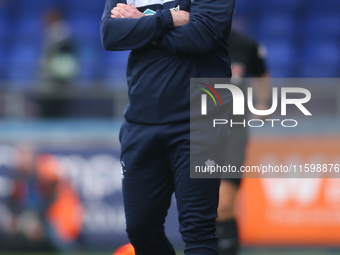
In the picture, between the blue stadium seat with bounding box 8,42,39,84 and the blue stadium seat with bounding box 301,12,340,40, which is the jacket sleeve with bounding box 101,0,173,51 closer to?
the blue stadium seat with bounding box 8,42,39,84

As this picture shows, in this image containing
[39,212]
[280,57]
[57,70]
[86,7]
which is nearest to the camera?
[39,212]

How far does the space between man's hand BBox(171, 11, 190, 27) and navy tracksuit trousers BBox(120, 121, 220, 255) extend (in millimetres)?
471

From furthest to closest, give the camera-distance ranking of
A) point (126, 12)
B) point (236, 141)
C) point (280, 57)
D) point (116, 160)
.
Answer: point (280, 57) < point (116, 160) < point (236, 141) < point (126, 12)

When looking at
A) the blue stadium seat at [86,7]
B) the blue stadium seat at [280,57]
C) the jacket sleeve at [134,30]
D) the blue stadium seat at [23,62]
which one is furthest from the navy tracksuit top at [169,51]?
the blue stadium seat at [86,7]

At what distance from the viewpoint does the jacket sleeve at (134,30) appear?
90.4 inches

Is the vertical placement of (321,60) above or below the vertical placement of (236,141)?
above

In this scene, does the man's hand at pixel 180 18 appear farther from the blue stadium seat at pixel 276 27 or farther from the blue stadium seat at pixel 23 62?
the blue stadium seat at pixel 276 27

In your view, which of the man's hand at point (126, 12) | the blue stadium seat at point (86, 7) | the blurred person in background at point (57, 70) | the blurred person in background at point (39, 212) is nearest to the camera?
the man's hand at point (126, 12)

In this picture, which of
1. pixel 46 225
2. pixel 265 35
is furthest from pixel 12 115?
pixel 265 35

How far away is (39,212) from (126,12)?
10.1ft

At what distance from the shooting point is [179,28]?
231cm

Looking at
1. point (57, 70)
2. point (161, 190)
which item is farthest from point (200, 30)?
point (57, 70)

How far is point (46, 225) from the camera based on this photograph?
4.93m

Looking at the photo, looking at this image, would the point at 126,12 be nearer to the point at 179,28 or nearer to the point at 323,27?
the point at 179,28
